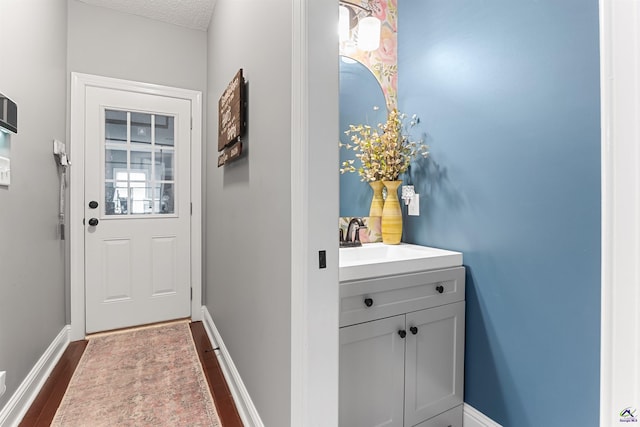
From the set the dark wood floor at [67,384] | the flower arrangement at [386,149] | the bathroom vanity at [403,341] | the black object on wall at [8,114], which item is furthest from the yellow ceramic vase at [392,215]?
the black object on wall at [8,114]

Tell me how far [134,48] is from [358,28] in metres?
1.95

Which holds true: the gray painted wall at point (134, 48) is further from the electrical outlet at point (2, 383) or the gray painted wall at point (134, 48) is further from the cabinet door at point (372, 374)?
the cabinet door at point (372, 374)

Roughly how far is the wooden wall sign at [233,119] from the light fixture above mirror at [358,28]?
780mm

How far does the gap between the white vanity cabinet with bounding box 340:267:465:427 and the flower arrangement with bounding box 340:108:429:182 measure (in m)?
0.69

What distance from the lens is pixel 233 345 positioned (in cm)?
192

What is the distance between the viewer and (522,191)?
1419 mm

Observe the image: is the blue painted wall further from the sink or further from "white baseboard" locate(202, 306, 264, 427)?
"white baseboard" locate(202, 306, 264, 427)

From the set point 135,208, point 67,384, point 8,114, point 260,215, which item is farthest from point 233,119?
point 67,384

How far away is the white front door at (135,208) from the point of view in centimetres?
263

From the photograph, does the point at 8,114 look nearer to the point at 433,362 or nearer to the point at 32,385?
the point at 32,385

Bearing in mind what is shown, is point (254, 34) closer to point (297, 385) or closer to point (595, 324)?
point (297, 385)

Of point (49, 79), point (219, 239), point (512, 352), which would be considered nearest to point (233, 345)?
point (219, 239)

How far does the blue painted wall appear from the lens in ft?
3.98

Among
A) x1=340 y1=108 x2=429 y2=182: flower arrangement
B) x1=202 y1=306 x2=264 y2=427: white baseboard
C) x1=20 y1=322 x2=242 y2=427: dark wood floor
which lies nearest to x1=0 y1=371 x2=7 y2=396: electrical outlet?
x1=20 y1=322 x2=242 y2=427: dark wood floor
